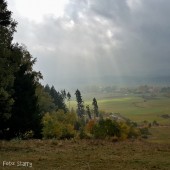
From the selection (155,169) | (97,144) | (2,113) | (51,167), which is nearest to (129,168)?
(155,169)

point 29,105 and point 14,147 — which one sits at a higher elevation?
point 29,105

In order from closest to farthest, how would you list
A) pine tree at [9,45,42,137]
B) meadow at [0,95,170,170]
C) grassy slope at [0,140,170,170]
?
1. meadow at [0,95,170,170]
2. grassy slope at [0,140,170,170]
3. pine tree at [9,45,42,137]

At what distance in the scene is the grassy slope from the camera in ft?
64.8

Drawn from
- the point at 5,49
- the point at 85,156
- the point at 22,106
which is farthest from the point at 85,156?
the point at 22,106

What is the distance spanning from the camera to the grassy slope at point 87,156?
→ 1974 cm

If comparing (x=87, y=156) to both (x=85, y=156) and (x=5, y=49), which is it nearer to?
(x=85, y=156)

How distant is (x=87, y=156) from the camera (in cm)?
2281

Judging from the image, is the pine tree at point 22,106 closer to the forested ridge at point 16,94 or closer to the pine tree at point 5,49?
the forested ridge at point 16,94

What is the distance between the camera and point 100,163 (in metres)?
20.4

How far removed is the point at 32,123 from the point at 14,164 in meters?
19.7

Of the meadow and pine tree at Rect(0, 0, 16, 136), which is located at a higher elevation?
pine tree at Rect(0, 0, 16, 136)

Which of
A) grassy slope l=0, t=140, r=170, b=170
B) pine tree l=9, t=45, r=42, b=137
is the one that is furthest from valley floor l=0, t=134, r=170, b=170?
pine tree l=9, t=45, r=42, b=137

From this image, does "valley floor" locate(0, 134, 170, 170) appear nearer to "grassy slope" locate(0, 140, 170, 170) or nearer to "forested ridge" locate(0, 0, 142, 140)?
"grassy slope" locate(0, 140, 170, 170)

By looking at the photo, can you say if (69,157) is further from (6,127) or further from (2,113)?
(6,127)
